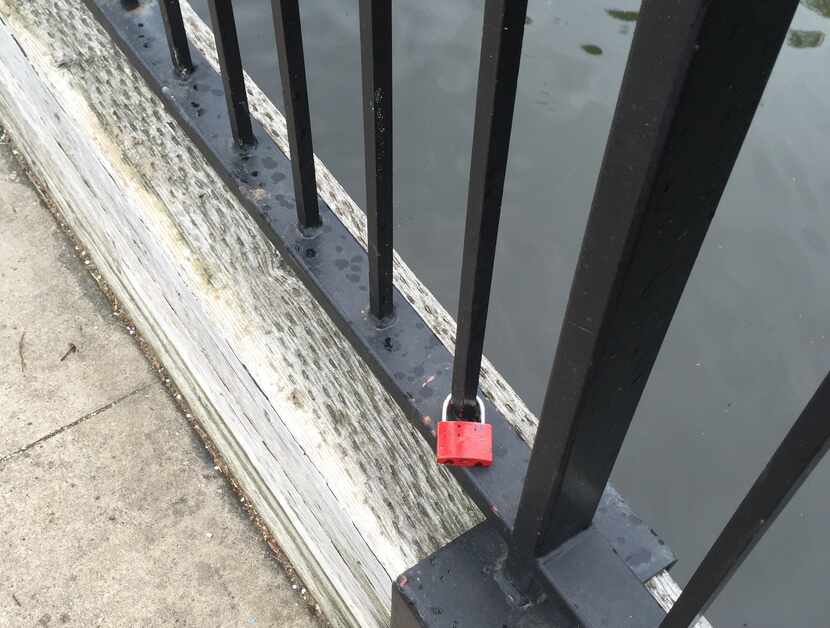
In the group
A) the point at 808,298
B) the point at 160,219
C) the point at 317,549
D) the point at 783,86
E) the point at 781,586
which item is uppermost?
the point at 160,219

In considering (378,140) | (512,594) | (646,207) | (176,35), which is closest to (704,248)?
(176,35)

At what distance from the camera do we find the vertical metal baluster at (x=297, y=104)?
110cm

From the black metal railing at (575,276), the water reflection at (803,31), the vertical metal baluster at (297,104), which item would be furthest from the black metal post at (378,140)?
the water reflection at (803,31)

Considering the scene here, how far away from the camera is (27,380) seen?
7.53 ft

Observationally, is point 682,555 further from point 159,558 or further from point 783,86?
point 783,86

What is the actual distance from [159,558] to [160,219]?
33.5 inches

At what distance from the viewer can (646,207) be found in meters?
0.67

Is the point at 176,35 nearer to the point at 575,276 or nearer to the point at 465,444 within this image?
the point at 465,444

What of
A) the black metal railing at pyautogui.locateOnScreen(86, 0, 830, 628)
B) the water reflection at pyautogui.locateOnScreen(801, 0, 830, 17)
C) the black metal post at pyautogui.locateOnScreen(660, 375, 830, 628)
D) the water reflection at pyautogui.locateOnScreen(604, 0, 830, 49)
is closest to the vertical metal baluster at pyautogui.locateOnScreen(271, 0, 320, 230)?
the black metal railing at pyautogui.locateOnScreen(86, 0, 830, 628)

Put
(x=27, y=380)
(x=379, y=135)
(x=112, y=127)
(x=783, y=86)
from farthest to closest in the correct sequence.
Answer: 1. (x=783, y=86)
2. (x=27, y=380)
3. (x=112, y=127)
4. (x=379, y=135)

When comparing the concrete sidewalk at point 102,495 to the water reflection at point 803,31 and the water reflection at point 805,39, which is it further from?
the water reflection at point 805,39

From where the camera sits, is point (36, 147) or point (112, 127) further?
point (36, 147)

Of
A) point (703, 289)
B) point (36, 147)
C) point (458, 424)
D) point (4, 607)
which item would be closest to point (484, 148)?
point (458, 424)

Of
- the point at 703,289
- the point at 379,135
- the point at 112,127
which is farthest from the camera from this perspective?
the point at 703,289
